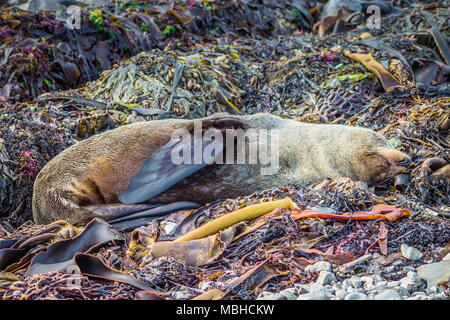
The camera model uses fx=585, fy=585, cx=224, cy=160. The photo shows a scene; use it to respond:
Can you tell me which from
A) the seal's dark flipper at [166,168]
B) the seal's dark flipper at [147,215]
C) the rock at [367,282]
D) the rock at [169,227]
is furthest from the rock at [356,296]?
the seal's dark flipper at [166,168]

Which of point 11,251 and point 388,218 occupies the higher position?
point 388,218

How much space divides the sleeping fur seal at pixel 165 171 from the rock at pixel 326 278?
1799 millimetres

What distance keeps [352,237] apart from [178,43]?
5616 mm

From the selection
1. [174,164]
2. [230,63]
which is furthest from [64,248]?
[230,63]

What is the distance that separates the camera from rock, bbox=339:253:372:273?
117 inches

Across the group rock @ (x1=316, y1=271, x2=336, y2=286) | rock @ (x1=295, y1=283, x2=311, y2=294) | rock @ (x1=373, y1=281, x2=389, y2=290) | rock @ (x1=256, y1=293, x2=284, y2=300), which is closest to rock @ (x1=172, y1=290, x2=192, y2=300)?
rock @ (x1=256, y1=293, x2=284, y2=300)

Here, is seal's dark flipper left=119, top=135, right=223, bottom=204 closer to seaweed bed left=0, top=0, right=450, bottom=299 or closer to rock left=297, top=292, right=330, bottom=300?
seaweed bed left=0, top=0, right=450, bottom=299

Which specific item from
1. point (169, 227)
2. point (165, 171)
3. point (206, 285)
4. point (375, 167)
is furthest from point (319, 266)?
point (165, 171)

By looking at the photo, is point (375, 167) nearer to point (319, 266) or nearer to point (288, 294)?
point (319, 266)

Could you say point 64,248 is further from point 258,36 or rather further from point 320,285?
point 258,36

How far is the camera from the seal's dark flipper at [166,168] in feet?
14.8

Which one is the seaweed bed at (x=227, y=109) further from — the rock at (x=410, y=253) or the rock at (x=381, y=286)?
the rock at (x=381, y=286)

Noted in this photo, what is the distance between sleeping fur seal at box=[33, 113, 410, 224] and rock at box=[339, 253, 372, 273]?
5.08ft

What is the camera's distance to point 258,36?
9539mm
